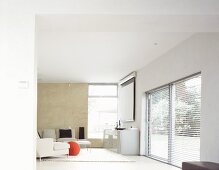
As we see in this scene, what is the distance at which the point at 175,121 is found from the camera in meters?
7.88

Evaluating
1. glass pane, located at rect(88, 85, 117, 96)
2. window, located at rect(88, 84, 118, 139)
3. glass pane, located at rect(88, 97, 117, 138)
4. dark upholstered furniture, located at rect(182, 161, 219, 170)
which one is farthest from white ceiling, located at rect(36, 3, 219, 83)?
dark upholstered furniture, located at rect(182, 161, 219, 170)

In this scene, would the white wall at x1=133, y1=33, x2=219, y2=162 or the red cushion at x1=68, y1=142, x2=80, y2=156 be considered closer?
the white wall at x1=133, y1=33, x2=219, y2=162

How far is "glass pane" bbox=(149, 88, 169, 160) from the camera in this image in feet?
28.1

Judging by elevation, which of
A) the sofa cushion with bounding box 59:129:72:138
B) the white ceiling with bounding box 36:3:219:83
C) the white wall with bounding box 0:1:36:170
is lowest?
the sofa cushion with bounding box 59:129:72:138

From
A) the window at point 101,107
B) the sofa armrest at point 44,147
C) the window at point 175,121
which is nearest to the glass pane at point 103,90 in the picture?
the window at point 101,107

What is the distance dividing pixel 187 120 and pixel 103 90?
7.79 metres

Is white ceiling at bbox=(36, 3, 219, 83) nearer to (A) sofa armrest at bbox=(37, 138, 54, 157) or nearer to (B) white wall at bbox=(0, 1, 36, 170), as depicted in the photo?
(B) white wall at bbox=(0, 1, 36, 170)

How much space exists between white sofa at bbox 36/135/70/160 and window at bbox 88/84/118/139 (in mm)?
4649

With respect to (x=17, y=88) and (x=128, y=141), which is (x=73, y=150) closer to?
(x=128, y=141)

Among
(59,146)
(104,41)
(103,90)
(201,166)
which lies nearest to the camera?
(201,166)

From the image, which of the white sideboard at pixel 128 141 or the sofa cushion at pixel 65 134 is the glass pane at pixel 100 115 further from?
the white sideboard at pixel 128 141

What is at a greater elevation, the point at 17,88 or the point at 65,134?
the point at 17,88

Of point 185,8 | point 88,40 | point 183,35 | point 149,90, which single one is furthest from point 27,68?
point 149,90

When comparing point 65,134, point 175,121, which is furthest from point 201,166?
point 65,134
